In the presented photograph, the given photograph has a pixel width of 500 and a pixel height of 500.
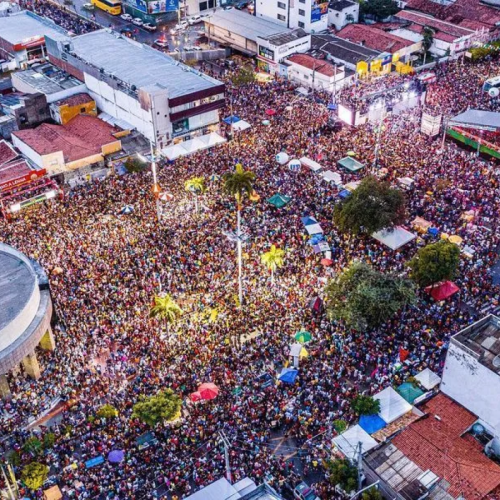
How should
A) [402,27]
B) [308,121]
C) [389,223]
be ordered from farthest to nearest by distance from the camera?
[402,27], [308,121], [389,223]

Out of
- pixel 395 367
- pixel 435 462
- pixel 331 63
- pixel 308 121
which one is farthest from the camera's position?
pixel 331 63

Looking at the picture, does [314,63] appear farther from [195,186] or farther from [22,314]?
[22,314]

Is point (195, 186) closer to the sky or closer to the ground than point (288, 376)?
closer to the sky

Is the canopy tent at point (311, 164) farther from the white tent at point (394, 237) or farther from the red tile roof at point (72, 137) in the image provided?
the red tile roof at point (72, 137)

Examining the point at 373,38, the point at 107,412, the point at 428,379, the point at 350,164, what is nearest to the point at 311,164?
the point at 350,164

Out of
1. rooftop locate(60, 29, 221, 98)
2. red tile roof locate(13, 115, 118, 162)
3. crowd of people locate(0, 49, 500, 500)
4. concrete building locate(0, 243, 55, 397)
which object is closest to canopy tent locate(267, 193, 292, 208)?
crowd of people locate(0, 49, 500, 500)

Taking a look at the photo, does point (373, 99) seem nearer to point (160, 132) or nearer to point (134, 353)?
point (160, 132)

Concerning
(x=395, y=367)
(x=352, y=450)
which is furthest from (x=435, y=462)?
(x=395, y=367)
